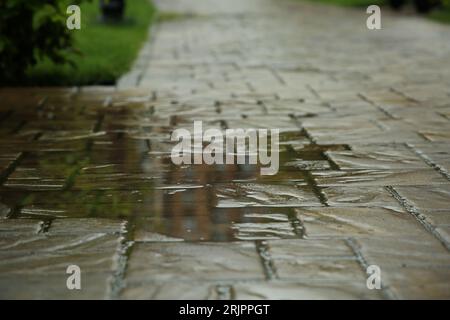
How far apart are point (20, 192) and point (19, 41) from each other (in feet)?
9.77

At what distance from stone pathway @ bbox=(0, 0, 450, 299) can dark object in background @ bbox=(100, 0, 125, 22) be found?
5624 millimetres

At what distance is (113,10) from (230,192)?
30.7 feet

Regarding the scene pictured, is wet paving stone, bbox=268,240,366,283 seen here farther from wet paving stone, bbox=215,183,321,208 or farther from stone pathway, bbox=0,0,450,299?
wet paving stone, bbox=215,183,321,208

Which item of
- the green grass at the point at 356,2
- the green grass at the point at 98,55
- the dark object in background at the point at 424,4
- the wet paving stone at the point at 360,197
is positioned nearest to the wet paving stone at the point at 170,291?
the wet paving stone at the point at 360,197

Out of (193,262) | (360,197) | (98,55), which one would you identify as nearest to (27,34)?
(98,55)

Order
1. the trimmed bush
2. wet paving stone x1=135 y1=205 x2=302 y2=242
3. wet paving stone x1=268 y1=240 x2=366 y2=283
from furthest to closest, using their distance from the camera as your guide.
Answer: the trimmed bush < wet paving stone x1=135 y1=205 x2=302 y2=242 < wet paving stone x1=268 y1=240 x2=366 y2=283

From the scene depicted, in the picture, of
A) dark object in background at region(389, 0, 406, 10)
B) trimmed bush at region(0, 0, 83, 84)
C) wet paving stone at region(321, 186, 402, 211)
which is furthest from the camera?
dark object in background at region(389, 0, 406, 10)

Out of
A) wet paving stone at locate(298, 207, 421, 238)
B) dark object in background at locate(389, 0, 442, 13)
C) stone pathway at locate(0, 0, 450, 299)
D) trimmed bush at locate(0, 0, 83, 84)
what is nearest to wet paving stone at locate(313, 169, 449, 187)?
stone pathway at locate(0, 0, 450, 299)

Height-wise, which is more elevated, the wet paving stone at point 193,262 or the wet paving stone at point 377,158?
the wet paving stone at point 193,262

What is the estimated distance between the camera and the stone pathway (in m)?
2.30

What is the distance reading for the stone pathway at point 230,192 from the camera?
2.30 m

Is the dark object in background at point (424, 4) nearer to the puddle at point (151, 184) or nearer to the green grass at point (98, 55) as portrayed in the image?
the green grass at point (98, 55)

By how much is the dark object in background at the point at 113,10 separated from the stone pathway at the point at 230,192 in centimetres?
562
